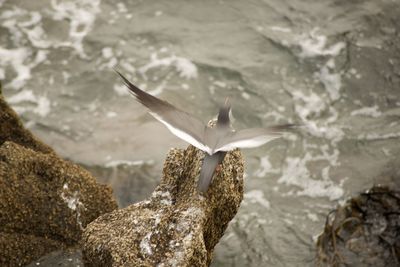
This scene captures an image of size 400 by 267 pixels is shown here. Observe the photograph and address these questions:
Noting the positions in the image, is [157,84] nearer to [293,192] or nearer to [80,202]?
[293,192]

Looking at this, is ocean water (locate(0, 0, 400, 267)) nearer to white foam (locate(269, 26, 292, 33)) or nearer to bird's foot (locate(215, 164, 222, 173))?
white foam (locate(269, 26, 292, 33))

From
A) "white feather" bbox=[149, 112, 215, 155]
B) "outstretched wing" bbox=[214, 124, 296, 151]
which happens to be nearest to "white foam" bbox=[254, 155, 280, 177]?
"outstretched wing" bbox=[214, 124, 296, 151]

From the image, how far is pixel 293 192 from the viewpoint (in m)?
6.45

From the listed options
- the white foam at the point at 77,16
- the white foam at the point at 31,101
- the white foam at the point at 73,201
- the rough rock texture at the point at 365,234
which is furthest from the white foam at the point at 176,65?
the white foam at the point at 73,201

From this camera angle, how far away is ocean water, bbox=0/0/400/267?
631 centimetres

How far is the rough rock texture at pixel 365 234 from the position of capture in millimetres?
5094

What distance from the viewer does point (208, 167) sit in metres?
3.72

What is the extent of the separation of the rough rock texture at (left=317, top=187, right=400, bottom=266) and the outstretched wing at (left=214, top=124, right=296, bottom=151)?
189 cm

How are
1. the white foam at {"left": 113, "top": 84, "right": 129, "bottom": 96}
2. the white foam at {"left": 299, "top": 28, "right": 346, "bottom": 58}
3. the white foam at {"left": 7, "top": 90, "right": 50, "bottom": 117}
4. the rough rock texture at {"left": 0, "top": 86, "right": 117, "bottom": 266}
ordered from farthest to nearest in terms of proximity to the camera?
the white foam at {"left": 299, "top": 28, "right": 346, "bottom": 58} → the white foam at {"left": 113, "top": 84, "right": 129, "bottom": 96} → the white foam at {"left": 7, "top": 90, "right": 50, "bottom": 117} → the rough rock texture at {"left": 0, "top": 86, "right": 117, "bottom": 266}

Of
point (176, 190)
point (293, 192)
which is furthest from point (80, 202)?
point (293, 192)

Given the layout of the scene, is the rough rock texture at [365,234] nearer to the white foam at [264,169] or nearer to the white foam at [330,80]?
the white foam at [264,169]

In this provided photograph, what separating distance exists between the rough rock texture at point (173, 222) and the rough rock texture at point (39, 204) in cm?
78

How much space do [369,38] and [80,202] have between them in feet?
16.3

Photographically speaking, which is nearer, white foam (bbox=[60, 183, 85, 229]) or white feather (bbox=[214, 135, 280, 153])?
white feather (bbox=[214, 135, 280, 153])
